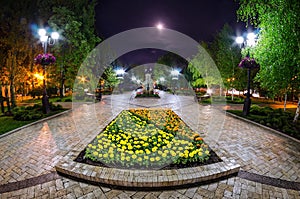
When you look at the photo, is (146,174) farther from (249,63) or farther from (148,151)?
(249,63)

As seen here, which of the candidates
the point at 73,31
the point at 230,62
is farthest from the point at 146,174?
the point at 230,62

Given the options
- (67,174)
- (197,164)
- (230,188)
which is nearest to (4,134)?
(67,174)

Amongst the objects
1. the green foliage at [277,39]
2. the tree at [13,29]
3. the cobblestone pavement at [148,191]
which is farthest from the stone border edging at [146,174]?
the tree at [13,29]

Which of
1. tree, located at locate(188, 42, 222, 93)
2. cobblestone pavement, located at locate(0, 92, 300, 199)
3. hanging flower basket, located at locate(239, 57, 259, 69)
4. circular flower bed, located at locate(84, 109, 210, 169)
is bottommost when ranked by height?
cobblestone pavement, located at locate(0, 92, 300, 199)

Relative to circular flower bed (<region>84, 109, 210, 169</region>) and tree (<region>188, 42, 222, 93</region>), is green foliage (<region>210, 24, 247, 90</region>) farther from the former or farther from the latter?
circular flower bed (<region>84, 109, 210, 169</region>)

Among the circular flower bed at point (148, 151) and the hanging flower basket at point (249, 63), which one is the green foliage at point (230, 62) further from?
the circular flower bed at point (148, 151)

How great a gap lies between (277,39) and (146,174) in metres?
6.96

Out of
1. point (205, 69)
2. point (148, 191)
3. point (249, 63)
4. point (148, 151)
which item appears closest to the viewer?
point (148, 191)

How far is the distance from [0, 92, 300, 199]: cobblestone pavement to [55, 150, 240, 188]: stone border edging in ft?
0.44

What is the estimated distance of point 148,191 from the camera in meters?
3.37

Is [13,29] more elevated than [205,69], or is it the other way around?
[13,29]

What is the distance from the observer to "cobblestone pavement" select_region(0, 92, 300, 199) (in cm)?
328

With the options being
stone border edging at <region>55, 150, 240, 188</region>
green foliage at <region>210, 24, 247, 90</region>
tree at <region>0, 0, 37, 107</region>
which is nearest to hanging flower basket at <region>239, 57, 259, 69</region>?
stone border edging at <region>55, 150, 240, 188</region>

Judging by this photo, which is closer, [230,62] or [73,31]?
[73,31]
